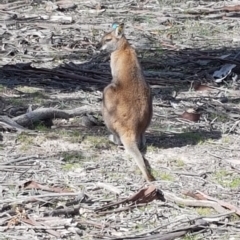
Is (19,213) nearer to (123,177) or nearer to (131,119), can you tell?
(123,177)

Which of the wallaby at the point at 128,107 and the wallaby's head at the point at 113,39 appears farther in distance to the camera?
the wallaby's head at the point at 113,39

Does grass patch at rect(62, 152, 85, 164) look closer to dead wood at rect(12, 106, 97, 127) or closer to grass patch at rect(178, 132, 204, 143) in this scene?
dead wood at rect(12, 106, 97, 127)

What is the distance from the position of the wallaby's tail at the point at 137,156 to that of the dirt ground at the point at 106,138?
0.08 metres

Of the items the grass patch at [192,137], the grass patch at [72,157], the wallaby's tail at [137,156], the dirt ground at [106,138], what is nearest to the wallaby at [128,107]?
the wallaby's tail at [137,156]

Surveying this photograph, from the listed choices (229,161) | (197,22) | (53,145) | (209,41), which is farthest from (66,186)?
(197,22)

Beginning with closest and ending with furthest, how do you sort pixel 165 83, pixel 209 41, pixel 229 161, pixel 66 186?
1. pixel 66 186
2. pixel 229 161
3. pixel 165 83
4. pixel 209 41

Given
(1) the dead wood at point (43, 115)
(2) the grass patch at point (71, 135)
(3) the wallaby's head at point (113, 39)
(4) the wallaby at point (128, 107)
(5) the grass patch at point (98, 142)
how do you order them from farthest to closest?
(3) the wallaby's head at point (113, 39) → (1) the dead wood at point (43, 115) → (2) the grass patch at point (71, 135) → (5) the grass patch at point (98, 142) → (4) the wallaby at point (128, 107)

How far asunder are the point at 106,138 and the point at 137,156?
2.76ft

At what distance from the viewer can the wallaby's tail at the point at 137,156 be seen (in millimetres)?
7121

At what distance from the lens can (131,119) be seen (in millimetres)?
7746

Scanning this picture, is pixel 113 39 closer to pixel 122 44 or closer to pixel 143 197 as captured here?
pixel 122 44

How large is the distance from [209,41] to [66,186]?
22.2ft

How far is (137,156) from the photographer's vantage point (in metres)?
7.45

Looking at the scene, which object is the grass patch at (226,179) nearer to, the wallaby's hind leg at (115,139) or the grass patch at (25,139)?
the wallaby's hind leg at (115,139)
